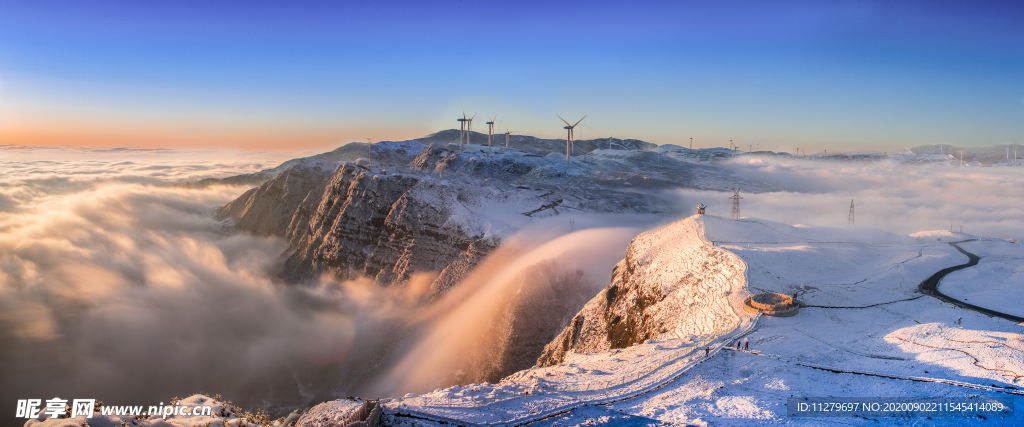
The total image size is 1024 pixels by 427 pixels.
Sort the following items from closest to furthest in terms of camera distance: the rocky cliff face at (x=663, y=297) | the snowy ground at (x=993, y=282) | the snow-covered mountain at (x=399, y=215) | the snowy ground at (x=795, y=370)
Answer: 1. the snowy ground at (x=795, y=370)
2. the snowy ground at (x=993, y=282)
3. the rocky cliff face at (x=663, y=297)
4. the snow-covered mountain at (x=399, y=215)

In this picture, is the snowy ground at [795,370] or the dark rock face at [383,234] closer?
the snowy ground at [795,370]

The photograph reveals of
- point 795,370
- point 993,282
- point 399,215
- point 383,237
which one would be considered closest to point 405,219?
point 399,215

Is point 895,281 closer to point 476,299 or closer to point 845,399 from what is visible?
point 845,399

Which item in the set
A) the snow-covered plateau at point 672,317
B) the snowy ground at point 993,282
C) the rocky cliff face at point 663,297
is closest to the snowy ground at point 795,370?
the snow-covered plateau at point 672,317

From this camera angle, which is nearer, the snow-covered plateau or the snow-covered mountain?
the snow-covered plateau

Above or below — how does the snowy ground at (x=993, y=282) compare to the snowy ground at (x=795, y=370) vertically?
above

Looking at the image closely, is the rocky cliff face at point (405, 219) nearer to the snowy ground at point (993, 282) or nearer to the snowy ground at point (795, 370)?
the snowy ground at point (795, 370)

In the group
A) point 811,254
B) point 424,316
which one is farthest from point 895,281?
point 424,316

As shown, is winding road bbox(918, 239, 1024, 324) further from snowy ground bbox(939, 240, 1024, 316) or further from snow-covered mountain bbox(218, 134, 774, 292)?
snow-covered mountain bbox(218, 134, 774, 292)

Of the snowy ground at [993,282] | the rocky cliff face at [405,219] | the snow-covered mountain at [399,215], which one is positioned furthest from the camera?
the snow-covered mountain at [399,215]

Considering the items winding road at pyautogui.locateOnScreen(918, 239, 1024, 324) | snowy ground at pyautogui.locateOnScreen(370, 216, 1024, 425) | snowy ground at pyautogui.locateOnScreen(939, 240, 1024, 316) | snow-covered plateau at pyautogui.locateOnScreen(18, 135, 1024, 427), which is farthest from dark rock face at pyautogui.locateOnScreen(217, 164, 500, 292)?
snowy ground at pyautogui.locateOnScreen(939, 240, 1024, 316)
